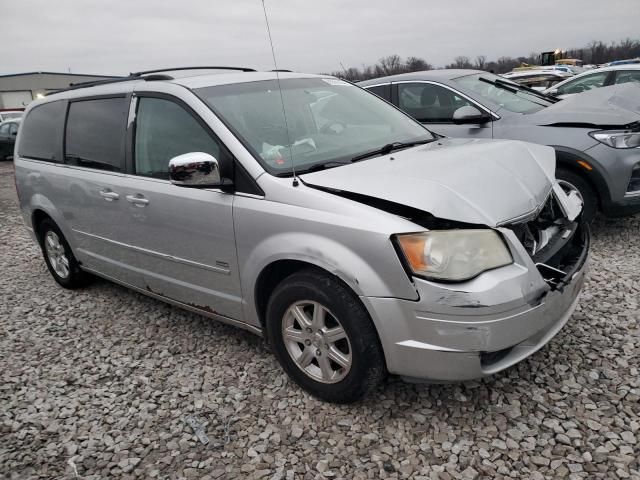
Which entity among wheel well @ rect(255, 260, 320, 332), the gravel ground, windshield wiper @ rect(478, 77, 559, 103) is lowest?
the gravel ground

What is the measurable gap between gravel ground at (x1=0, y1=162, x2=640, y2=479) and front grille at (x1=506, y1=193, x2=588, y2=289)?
0.61 metres

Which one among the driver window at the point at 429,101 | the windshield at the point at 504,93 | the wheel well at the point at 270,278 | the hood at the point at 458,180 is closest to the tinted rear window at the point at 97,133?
the wheel well at the point at 270,278

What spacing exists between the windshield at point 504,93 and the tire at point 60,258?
171 inches

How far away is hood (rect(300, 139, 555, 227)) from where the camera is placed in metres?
2.28

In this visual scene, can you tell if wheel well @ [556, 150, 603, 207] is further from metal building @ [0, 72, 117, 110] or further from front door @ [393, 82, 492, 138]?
metal building @ [0, 72, 117, 110]

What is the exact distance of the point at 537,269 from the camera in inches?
91.9

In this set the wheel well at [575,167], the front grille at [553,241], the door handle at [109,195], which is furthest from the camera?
the wheel well at [575,167]

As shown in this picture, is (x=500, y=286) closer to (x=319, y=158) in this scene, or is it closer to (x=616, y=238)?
(x=319, y=158)

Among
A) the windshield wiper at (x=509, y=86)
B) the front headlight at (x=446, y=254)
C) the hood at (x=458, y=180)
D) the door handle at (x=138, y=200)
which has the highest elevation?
the windshield wiper at (x=509, y=86)

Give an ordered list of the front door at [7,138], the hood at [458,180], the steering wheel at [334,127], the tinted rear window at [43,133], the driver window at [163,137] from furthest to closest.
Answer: the front door at [7,138] < the tinted rear window at [43,133] < the steering wheel at [334,127] < the driver window at [163,137] < the hood at [458,180]

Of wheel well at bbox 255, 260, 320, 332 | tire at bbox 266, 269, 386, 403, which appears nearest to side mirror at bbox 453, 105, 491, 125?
wheel well at bbox 255, 260, 320, 332

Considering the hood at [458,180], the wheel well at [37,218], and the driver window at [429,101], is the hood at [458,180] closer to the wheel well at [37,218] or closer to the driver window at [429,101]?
the driver window at [429,101]

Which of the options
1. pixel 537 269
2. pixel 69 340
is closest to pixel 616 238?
pixel 537 269

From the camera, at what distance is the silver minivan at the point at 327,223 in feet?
7.25
